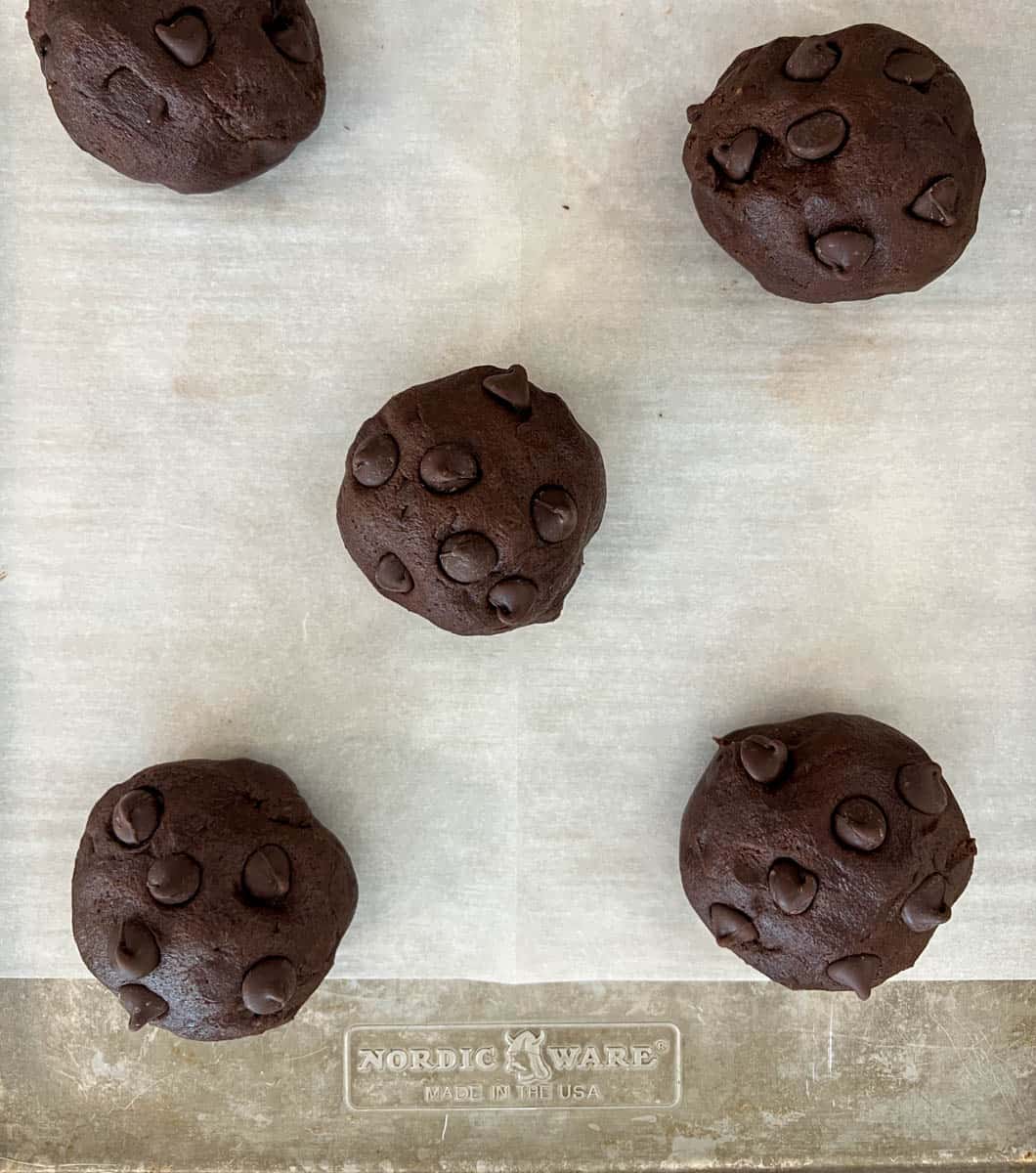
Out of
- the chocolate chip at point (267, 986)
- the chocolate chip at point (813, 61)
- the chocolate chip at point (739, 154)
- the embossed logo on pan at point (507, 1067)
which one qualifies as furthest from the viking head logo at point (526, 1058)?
the chocolate chip at point (813, 61)

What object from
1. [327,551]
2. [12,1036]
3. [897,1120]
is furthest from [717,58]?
[12,1036]

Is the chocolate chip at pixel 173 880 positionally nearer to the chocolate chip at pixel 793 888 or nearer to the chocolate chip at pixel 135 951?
the chocolate chip at pixel 135 951

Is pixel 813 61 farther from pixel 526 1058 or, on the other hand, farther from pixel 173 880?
pixel 526 1058

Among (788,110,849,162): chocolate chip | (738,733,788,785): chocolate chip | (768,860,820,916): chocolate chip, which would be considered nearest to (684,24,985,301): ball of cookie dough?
(788,110,849,162): chocolate chip

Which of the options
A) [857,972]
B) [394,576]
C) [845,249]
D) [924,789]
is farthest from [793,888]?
[845,249]

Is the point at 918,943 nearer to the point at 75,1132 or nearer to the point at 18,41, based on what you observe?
the point at 75,1132

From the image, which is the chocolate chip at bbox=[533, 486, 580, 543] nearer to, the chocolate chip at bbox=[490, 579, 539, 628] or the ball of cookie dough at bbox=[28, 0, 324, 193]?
the chocolate chip at bbox=[490, 579, 539, 628]

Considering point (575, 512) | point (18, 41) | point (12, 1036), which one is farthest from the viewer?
point (12, 1036)
